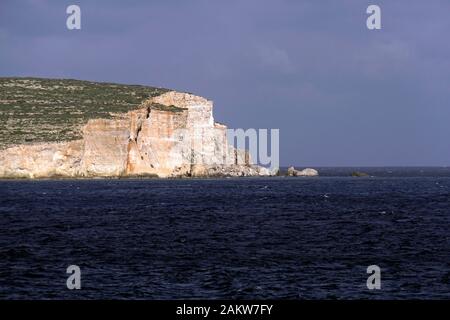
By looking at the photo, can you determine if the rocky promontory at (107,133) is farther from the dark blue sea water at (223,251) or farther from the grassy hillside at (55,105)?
the dark blue sea water at (223,251)

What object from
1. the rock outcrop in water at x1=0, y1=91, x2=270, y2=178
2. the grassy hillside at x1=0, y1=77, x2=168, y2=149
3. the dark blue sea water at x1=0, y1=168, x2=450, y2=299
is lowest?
the dark blue sea water at x1=0, y1=168, x2=450, y2=299

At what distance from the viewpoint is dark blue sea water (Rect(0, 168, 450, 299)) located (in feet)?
71.3

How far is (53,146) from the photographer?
112562 millimetres

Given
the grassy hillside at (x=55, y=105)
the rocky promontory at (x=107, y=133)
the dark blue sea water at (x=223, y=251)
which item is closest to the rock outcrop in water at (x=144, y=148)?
the rocky promontory at (x=107, y=133)

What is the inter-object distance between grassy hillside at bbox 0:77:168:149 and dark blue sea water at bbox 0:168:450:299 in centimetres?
5907

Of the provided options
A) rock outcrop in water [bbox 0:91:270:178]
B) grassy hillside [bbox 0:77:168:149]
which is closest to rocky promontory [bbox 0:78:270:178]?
rock outcrop in water [bbox 0:91:270:178]

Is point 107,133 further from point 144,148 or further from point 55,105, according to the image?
point 55,105

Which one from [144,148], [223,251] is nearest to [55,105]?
[144,148]

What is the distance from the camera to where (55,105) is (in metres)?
130

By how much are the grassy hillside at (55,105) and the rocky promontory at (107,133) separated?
0.52ft

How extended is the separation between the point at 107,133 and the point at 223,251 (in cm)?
8882

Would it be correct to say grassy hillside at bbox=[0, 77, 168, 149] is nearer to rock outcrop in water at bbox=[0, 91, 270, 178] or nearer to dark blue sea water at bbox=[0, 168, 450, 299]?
rock outcrop in water at bbox=[0, 91, 270, 178]

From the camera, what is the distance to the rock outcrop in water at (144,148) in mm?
114062

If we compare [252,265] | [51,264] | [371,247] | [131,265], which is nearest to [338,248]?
→ [371,247]
